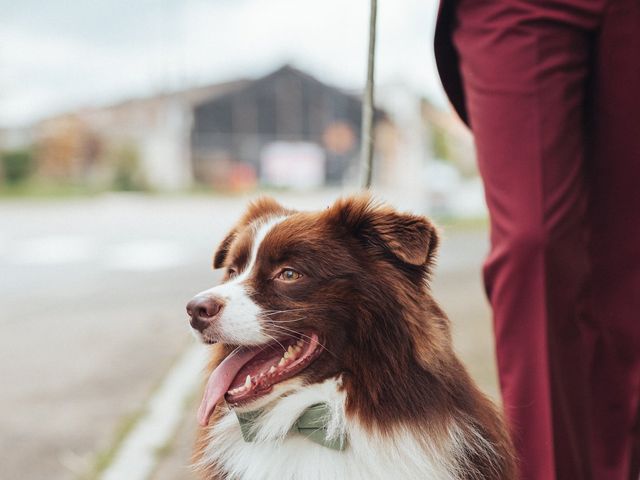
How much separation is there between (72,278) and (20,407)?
513cm

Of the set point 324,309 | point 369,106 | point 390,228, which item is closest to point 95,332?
point 369,106

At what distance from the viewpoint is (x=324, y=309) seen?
228cm

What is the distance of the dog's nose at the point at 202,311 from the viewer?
7.07ft

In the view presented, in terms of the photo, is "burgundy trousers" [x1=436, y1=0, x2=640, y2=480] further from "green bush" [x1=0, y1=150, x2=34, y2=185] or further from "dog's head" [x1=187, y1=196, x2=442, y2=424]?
"green bush" [x1=0, y1=150, x2=34, y2=185]

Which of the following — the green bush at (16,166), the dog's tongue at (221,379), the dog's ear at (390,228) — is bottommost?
the green bush at (16,166)

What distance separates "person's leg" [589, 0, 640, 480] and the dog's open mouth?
1.08m

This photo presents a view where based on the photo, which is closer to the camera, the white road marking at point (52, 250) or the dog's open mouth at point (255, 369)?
the dog's open mouth at point (255, 369)

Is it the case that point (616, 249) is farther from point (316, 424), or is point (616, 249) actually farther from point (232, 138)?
point (232, 138)

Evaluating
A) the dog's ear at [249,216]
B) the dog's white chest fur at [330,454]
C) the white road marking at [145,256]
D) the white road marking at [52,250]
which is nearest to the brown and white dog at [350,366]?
the dog's white chest fur at [330,454]

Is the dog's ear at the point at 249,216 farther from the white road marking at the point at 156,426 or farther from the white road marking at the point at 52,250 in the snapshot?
the white road marking at the point at 52,250

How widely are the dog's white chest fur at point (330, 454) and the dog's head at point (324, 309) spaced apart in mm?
65

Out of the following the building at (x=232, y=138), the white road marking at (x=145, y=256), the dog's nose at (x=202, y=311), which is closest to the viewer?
the dog's nose at (x=202, y=311)

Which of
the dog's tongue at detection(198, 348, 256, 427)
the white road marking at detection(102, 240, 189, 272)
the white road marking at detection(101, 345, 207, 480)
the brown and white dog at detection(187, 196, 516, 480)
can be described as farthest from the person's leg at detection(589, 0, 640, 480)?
the white road marking at detection(102, 240, 189, 272)

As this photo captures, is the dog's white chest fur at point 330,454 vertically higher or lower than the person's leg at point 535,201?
lower
